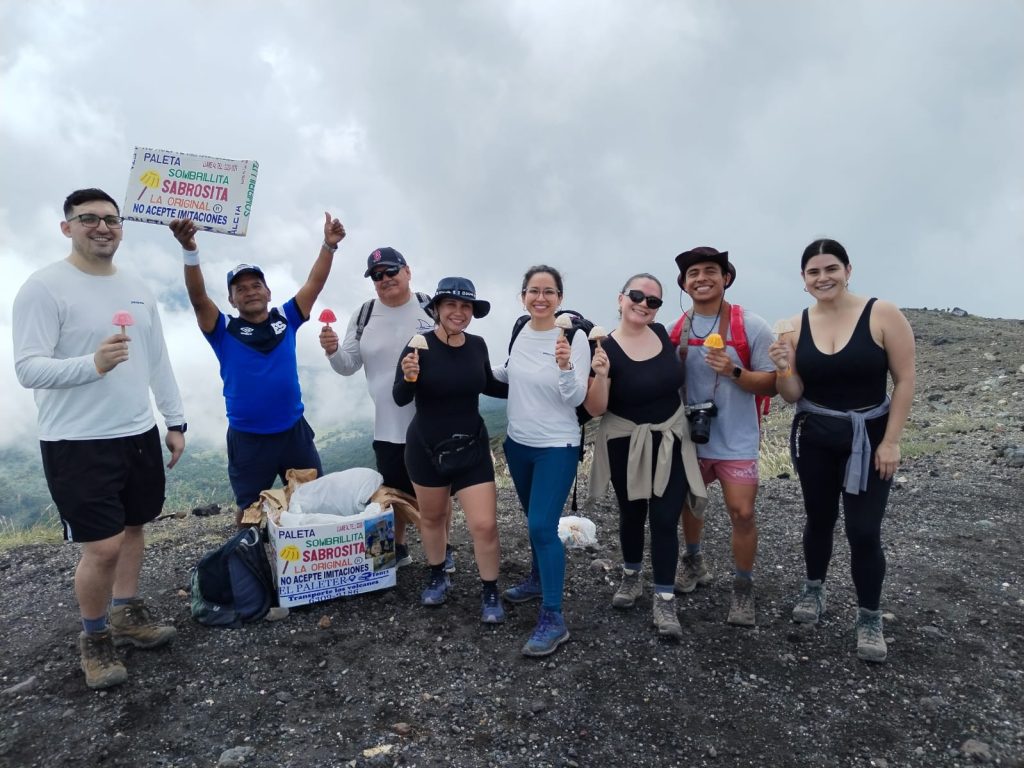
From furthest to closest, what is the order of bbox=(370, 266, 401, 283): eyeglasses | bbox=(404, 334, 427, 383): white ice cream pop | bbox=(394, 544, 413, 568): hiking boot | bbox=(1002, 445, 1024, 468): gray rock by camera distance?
bbox=(1002, 445, 1024, 468): gray rock
bbox=(394, 544, 413, 568): hiking boot
bbox=(370, 266, 401, 283): eyeglasses
bbox=(404, 334, 427, 383): white ice cream pop

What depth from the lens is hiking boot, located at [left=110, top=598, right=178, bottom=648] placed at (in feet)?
14.5

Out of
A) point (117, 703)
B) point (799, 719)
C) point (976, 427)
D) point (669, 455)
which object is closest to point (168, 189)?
point (117, 703)

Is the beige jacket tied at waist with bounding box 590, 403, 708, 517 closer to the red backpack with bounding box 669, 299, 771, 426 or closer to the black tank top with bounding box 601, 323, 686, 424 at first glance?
the black tank top with bounding box 601, 323, 686, 424

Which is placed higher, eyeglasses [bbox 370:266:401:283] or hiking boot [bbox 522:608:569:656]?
eyeglasses [bbox 370:266:401:283]

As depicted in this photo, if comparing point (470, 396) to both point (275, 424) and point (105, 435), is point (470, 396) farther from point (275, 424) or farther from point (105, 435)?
point (105, 435)

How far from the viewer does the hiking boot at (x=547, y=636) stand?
4.22m

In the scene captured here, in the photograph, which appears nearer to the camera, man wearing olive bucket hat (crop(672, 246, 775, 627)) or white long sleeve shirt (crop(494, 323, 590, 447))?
white long sleeve shirt (crop(494, 323, 590, 447))

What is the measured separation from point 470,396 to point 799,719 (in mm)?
2848

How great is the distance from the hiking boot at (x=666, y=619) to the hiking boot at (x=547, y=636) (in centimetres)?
65

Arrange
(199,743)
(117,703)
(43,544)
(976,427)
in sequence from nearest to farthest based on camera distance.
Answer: (199,743)
(117,703)
(43,544)
(976,427)

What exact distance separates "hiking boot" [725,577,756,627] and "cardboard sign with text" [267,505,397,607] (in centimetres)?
265

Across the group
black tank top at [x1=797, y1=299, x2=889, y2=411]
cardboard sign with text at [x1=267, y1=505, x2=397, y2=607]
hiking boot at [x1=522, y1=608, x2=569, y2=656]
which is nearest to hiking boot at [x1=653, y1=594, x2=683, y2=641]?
hiking boot at [x1=522, y1=608, x2=569, y2=656]

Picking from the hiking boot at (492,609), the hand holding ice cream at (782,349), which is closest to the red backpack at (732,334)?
the hand holding ice cream at (782,349)

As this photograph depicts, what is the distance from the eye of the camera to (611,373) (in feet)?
14.2
